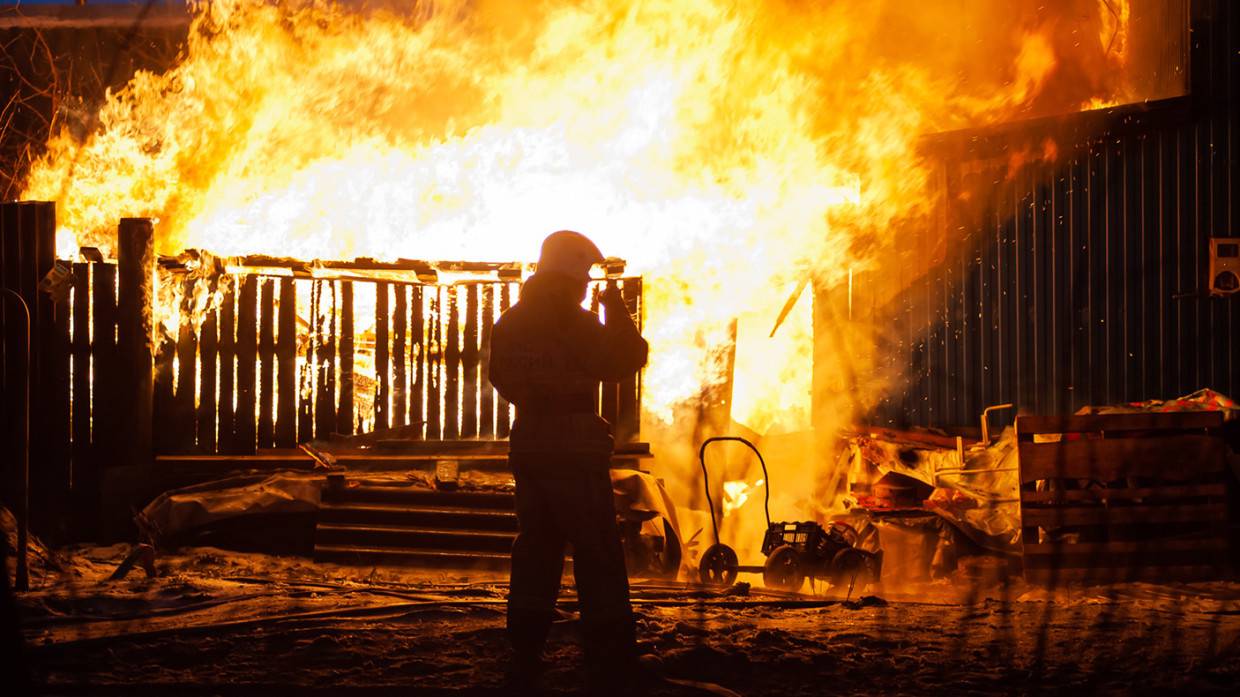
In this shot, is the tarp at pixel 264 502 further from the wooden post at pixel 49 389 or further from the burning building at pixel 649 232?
the wooden post at pixel 49 389

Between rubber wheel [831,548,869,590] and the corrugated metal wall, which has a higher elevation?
the corrugated metal wall

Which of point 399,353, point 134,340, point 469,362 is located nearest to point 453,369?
point 469,362

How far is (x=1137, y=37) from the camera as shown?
11.4 metres

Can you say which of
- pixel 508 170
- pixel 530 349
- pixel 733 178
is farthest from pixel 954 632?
pixel 508 170

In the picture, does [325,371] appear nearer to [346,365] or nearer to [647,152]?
[346,365]

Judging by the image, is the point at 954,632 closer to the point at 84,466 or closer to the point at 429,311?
the point at 429,311

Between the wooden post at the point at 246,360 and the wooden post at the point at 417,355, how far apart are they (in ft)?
4.93

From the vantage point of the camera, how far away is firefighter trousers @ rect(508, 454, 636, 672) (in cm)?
525

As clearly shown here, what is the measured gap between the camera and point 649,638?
6.25 metres

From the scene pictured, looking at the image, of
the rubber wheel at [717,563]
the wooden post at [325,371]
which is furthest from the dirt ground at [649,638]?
the wooden post at [325,371]

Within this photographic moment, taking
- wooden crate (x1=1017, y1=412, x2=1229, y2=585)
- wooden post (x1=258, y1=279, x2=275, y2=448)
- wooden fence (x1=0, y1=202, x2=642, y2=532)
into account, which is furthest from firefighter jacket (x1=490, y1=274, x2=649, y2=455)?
wooden post (x1=258, y1=279, x2=275, y2=448)

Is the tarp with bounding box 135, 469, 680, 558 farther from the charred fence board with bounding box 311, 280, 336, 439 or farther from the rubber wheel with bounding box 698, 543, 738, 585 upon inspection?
the charred fence board with bounding box 311, 280, 336, 439

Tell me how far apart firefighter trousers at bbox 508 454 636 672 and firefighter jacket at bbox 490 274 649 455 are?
0.11 m

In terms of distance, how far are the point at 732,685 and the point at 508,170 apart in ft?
27.1
